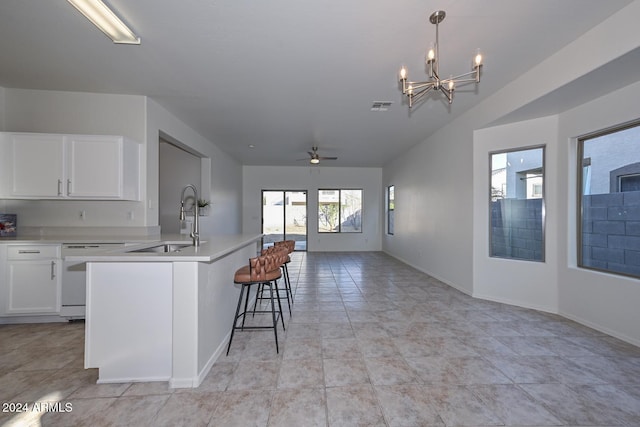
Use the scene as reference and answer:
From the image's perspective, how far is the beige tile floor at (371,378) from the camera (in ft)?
5.84

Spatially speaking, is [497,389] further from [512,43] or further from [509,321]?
[512,43]

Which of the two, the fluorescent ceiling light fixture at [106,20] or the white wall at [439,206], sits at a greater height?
the fluorescent ceiling light fixture at [106,20]

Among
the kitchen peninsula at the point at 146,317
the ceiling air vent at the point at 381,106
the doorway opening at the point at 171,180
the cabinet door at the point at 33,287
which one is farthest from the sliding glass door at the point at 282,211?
the kitchen peninsula at the point at 146,317

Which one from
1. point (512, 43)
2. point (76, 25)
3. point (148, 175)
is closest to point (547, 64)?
point (512, 43)

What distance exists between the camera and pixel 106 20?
7.26 feet

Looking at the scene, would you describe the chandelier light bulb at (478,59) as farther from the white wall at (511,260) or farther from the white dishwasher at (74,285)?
the white dishwasher at (74,285)

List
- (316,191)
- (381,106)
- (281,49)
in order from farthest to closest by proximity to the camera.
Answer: (316,191), (381,106), (281,49)

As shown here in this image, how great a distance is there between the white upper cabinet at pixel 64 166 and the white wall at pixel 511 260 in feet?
16.4

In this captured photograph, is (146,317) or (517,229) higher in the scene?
(517,229)

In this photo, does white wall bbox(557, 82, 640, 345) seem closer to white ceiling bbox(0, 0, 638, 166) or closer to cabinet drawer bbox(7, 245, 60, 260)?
white ceiling bbox(0, 0, 638, 166)

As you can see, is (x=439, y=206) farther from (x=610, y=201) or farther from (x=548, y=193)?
(x=610, y=201)

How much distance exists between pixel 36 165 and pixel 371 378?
4.48 m

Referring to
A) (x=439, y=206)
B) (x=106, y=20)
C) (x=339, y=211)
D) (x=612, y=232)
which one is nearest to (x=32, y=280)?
(x=106, y=20)

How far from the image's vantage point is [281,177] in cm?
928
